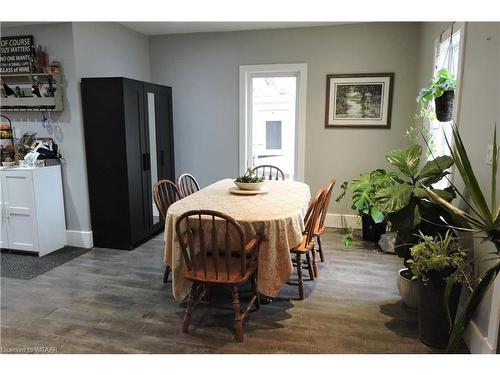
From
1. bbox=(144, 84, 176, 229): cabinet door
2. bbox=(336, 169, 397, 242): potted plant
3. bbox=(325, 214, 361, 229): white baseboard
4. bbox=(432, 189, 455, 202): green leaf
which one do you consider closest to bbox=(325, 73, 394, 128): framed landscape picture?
bbox=(336, 169, 397, 242): potted plant

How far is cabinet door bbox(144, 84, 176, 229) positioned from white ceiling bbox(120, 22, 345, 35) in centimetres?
75

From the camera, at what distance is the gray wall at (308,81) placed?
414 cm

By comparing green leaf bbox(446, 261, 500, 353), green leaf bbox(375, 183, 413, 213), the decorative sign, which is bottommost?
green leaf bbox(446, 261, 500, 353)

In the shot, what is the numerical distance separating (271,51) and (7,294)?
385cm

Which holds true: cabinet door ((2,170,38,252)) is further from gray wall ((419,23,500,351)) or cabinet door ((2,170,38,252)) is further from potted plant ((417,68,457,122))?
gray wall ((419,23,500,351))

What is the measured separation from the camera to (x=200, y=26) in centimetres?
429

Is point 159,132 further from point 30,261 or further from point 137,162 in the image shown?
point 30,261

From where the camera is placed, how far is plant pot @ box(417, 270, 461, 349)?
200 centimetres

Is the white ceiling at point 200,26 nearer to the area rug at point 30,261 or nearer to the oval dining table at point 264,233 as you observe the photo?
the oval dining table at point 264,233

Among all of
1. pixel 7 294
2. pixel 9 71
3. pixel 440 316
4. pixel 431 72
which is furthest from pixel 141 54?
pixel 440 316

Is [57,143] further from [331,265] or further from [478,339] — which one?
[478,339]

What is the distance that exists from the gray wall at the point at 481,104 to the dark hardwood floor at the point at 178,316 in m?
0.64

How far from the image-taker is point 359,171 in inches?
175

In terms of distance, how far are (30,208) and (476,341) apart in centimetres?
394
